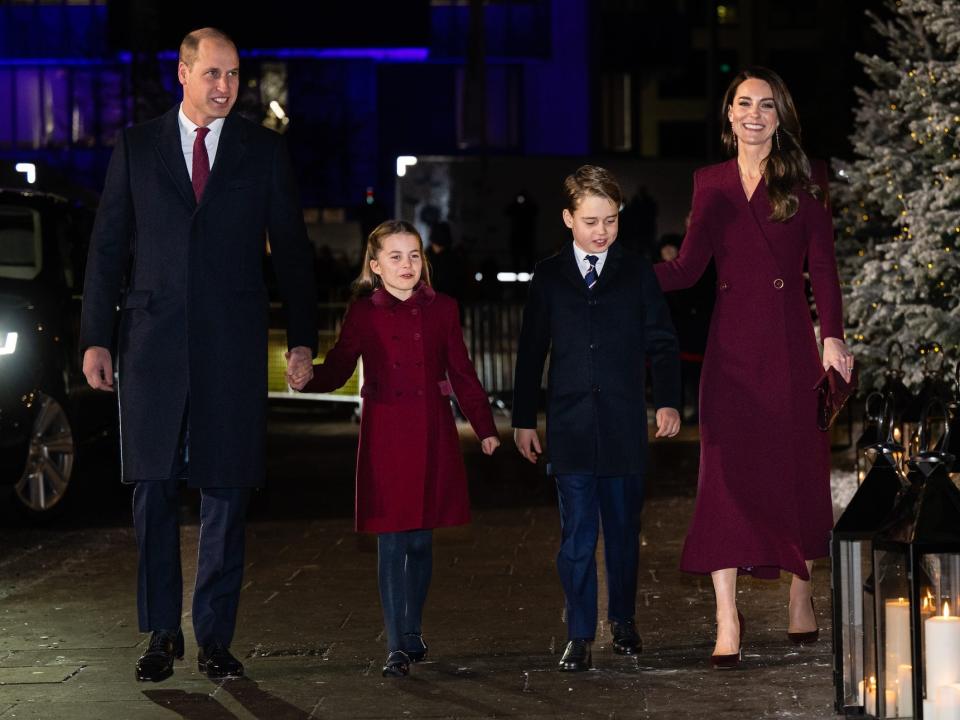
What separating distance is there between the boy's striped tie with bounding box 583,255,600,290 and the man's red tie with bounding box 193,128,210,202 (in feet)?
4.70

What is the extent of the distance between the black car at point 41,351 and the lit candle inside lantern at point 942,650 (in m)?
7.32

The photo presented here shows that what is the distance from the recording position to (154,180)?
7.18m

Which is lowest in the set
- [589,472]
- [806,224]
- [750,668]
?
[750,668]

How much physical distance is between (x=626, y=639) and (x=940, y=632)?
7.23ft

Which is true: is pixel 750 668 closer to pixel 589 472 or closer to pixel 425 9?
pixel 589 472

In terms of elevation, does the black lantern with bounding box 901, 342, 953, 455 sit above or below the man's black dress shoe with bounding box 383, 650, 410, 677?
above

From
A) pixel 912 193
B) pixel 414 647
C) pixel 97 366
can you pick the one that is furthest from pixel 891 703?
pixel 912 193

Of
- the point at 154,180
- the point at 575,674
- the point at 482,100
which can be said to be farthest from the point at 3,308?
the point at 482,100

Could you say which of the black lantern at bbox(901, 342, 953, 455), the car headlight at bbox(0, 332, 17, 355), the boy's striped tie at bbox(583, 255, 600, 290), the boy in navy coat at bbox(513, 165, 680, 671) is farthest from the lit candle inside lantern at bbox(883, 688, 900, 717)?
the car headlight at bbox(0, 332, 17, 355)

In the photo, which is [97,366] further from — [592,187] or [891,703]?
[891,703]

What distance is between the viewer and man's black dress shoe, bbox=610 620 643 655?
7.44m

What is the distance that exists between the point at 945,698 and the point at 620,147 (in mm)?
49004

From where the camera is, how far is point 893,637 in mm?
5578

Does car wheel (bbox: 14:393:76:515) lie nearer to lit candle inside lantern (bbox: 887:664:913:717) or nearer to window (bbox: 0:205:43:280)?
window (bbox: 0:205:43:280)
